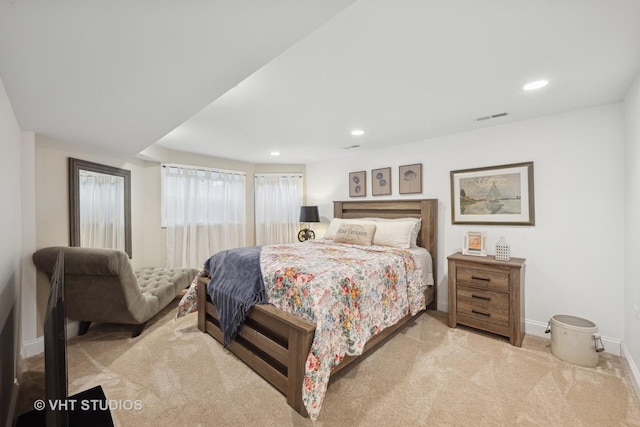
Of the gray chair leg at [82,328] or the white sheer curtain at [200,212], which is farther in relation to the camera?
the white sheer curtain at [200,212]

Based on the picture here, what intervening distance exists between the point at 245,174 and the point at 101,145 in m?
2.31

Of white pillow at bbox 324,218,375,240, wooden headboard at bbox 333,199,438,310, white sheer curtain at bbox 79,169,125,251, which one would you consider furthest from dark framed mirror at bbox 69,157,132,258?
wooden headboard at bbox 333,199,438,310

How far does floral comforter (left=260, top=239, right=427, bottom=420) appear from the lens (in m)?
1.60

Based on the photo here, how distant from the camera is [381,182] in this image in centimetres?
389

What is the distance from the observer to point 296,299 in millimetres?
1803

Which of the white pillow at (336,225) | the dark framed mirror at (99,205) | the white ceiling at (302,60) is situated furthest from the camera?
the white pillow at (336,225)

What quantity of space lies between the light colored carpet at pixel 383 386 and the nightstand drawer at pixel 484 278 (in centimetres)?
51

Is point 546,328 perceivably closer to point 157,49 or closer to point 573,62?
point 573,62

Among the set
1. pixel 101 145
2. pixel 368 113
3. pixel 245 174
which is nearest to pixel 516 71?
pixel 368 113

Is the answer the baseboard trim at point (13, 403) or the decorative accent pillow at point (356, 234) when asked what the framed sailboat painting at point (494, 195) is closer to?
the decorative accent pillow at point (356, 234)

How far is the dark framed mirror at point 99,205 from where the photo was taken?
2.62 m

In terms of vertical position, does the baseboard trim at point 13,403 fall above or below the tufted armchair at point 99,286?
below

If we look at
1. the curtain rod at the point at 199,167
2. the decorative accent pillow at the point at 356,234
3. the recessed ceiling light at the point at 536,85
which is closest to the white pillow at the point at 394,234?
the decorative accent pillow at the point at 356,234

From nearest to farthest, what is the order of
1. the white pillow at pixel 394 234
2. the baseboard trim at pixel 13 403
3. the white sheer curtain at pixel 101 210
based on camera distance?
the baseboard trim at pixel 13 403
the white sheer curtain at pixel 101 210
the white pillow at pixel 394 234
